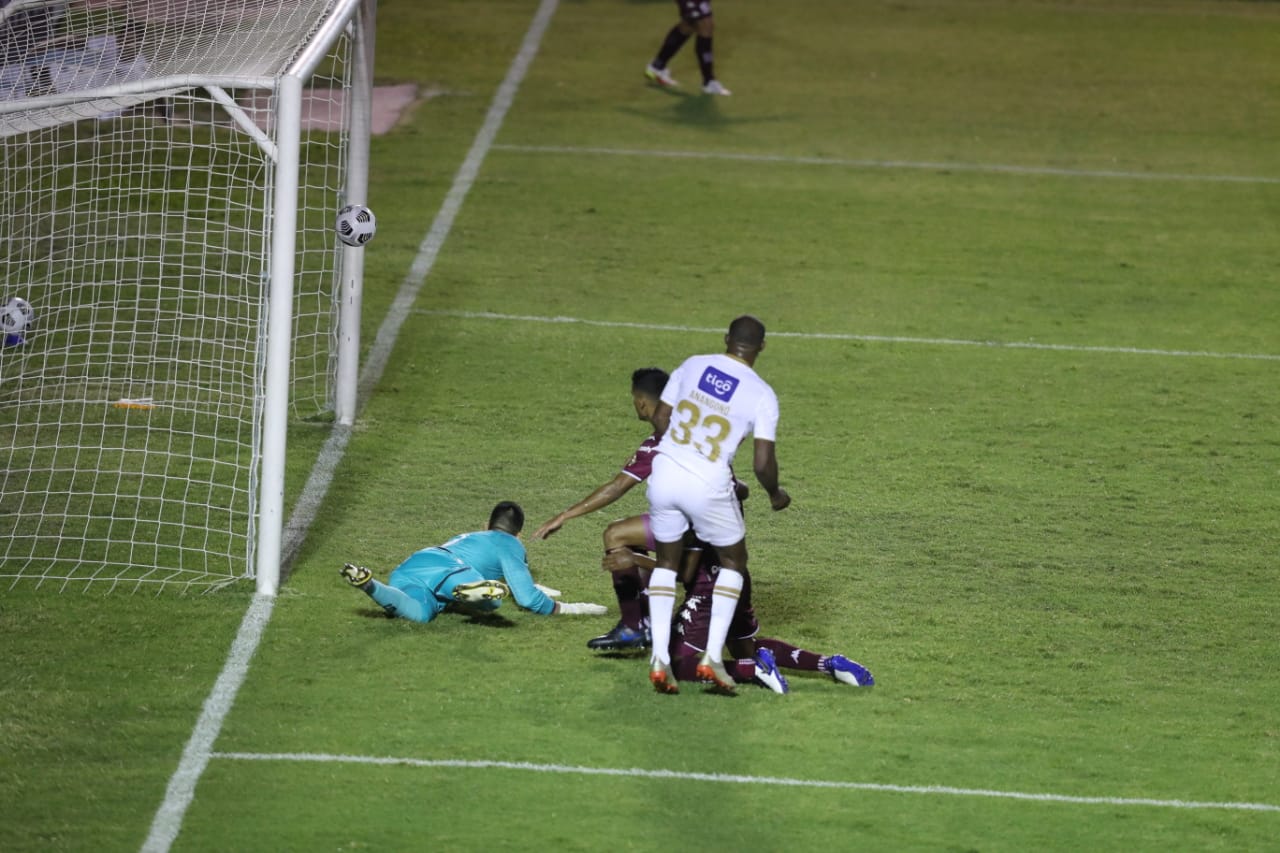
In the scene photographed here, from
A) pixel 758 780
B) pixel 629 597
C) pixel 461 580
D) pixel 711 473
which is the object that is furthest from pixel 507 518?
pixel 758 780

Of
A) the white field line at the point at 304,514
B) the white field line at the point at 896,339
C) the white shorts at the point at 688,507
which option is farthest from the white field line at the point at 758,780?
the white field line at the point at 896,339

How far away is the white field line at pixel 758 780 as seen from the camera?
6500mm

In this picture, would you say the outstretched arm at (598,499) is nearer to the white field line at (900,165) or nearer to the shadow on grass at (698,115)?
the white field line at (900,165)

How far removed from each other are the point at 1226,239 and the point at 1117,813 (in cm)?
1067

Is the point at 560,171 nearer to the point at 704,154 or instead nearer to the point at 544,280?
the point at 704,154

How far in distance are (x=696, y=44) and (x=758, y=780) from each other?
1400 centimetres

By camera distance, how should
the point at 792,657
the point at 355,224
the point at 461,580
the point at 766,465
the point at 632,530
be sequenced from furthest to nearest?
the point at 355,224 → the point at 461,580 → the point at 632,530 → the point at 792,657 → the point at 766,465

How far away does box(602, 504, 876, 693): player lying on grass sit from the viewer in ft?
24.0

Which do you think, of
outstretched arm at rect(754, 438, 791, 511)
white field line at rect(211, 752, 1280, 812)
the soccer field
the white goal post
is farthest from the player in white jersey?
the white goal post

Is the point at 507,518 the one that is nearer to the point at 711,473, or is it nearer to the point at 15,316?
the point at 711,473

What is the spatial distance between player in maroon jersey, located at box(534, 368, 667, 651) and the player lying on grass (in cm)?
13

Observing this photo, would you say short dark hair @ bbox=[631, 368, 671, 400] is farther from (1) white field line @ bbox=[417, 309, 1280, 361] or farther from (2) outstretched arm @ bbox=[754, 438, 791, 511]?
(1) white field line @ bbox=[417, 309, 1280, 361]

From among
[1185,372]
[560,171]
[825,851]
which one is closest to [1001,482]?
[1185,372]

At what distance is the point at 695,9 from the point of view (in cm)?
1859
